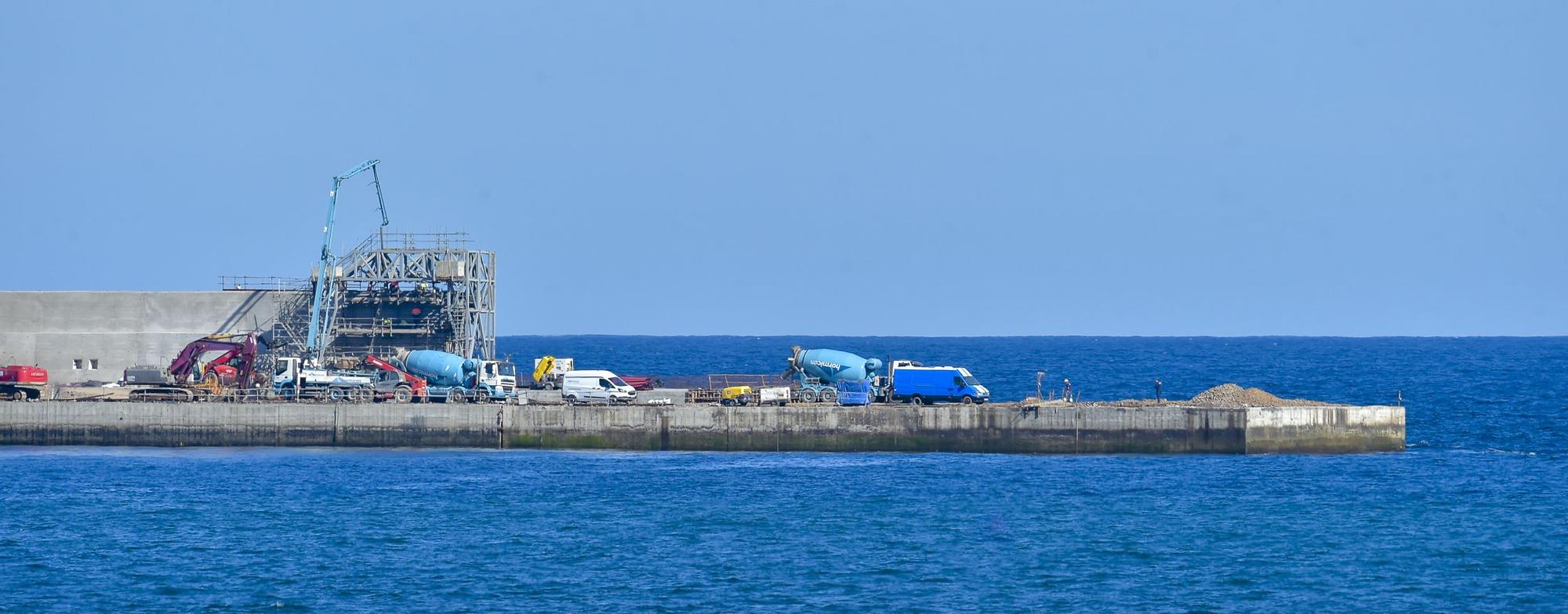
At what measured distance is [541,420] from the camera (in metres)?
73.8

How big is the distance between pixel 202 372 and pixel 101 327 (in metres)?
7.98

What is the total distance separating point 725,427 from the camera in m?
73.2

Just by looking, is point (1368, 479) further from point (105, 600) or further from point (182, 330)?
point (182, 330)

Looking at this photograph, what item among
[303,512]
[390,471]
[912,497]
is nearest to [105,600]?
[303,512]

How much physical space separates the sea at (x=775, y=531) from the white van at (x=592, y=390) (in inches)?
192

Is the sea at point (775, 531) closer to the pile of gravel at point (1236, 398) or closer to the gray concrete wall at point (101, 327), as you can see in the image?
the pile of gravel at point (1236, 398)

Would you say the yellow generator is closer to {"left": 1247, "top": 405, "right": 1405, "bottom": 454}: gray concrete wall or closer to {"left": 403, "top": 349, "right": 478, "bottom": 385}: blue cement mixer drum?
{"left": 403, "top": 349, "right": 478, "bottom": 385}: blue cement mixer drum

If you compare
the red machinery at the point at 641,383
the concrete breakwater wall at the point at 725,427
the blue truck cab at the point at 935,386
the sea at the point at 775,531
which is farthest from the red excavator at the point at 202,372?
the blue truck cab at the point at 935,386

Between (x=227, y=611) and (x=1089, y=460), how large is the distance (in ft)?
128

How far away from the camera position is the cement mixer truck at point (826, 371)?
76.8 m

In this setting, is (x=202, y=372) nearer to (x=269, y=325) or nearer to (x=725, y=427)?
(x=269, y=325)

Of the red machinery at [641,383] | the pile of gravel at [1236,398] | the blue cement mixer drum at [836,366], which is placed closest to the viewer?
the pile of gravel at [1236,398]

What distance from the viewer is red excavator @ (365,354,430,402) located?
76.8m

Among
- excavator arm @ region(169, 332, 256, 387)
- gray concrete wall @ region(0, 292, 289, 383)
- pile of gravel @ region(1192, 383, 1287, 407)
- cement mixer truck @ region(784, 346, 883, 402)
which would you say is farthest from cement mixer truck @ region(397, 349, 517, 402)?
pile of gravel @ region(1192, 383, 1287, 407)
